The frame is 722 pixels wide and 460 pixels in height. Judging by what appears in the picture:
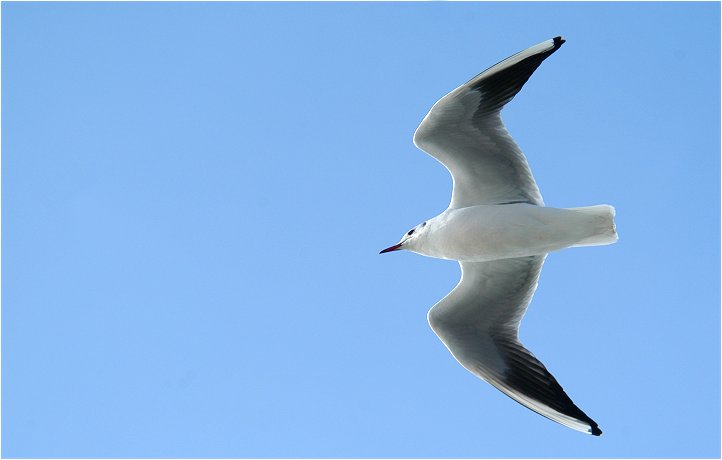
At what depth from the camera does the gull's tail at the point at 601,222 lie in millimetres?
7805

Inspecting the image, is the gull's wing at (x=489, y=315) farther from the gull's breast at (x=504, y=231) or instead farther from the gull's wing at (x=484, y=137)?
the gull's wing at (x=484, y=137)

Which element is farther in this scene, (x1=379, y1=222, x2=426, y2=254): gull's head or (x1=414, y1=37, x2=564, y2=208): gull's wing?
(x1=379, y1=222, x2=426, y2=254): gull's head

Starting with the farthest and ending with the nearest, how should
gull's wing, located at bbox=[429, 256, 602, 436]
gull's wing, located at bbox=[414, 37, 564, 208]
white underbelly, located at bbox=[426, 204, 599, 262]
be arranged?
gull's wing, located at bbox=[429, 256, 602, 436]
white underbelly, located at bbox=[426, 204, 599, 262]
gull's wing, located at bbox=[414, 37, 564, 208]

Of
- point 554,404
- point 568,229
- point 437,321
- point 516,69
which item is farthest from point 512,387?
point 516,69

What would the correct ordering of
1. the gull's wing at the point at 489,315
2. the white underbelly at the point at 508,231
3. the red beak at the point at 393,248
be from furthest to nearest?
the red beak at the point at 393,248
the gull's wing at the point at 489,315
the white underbelly at the point at 508,231

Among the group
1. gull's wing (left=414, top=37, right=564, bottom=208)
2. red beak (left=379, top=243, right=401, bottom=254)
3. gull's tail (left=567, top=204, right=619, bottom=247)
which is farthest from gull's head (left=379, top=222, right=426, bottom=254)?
gull's tail (left=567, top=204, right=619, bottom=247)

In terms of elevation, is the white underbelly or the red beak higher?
the red beak

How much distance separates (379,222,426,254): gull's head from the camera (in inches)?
345

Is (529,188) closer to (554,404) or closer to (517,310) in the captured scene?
(517,310)

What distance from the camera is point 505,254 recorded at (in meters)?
8.30

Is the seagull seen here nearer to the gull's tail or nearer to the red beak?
the gull's tail

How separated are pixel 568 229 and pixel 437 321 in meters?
1.70

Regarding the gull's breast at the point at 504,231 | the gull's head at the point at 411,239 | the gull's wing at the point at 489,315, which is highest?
the gull's head at the point at 411,239

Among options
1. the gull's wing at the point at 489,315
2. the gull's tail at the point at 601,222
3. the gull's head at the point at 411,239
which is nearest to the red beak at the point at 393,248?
the gull's head at the point at 411,239
